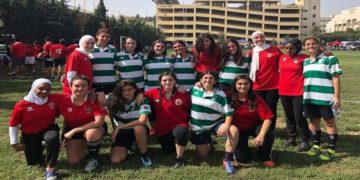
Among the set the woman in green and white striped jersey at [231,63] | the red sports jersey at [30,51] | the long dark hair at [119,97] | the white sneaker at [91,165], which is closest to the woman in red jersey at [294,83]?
the woman in green and white striped jersey at [231,63]

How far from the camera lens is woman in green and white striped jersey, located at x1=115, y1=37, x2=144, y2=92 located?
249 inches

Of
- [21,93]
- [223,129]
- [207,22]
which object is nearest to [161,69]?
[223,129]

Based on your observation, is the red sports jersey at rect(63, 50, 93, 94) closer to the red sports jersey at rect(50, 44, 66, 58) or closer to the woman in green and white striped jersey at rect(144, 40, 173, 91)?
the woman in green and white striped jersey at rect(144, 40, 173, 91)

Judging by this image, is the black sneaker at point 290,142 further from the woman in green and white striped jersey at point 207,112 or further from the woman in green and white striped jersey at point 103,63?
the woman in green and white striped jersey at point 103,63

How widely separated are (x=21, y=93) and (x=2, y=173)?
7863mm

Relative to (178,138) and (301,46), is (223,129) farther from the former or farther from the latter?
(301,46)

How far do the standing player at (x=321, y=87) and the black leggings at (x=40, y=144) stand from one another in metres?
3.59

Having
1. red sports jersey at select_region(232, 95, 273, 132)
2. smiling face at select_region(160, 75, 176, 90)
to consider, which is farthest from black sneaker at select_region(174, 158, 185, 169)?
smiling face at select_region(160, 75, 176, 90)

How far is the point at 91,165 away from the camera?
5.34 m

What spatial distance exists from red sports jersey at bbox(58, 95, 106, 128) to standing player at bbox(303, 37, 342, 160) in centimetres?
300

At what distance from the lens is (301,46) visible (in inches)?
250

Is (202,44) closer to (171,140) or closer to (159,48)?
(159,48)

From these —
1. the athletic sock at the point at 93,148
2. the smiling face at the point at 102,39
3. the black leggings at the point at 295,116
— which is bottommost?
the athletic sock at the point at 93,148

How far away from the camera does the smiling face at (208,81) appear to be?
564cm
